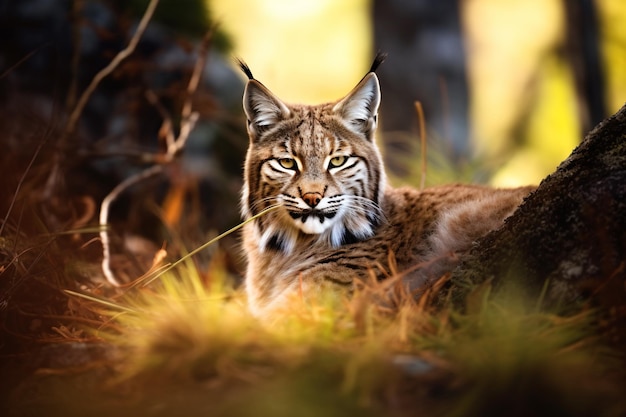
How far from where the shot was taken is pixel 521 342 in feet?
6.12

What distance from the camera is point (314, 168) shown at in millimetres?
3279

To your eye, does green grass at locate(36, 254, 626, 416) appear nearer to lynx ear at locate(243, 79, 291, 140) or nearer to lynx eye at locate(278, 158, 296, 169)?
lynx eye at locate(278, 158, 296, 169)

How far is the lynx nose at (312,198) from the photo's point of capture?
3141 millimetres

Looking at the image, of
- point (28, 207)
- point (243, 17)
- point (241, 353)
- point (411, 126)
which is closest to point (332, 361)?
point (241, 353)

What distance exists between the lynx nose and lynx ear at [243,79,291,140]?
0.57 meters

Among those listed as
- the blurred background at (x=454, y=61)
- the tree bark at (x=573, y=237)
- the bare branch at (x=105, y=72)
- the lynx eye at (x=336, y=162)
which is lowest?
the tree bark at (x=573, y=237)

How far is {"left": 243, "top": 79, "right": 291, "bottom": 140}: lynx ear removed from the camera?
342 cm

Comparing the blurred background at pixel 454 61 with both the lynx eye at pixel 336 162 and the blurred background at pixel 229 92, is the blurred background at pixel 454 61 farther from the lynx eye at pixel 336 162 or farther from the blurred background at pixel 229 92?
the lynx eye at pixel 336 162

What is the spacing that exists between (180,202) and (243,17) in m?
5.23

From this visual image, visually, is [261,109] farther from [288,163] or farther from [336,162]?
[336,162]

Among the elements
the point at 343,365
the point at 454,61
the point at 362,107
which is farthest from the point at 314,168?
the point at 454,61

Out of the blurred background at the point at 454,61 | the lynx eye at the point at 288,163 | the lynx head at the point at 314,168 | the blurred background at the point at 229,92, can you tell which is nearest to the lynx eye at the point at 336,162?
the lynx head at the point at 314,168

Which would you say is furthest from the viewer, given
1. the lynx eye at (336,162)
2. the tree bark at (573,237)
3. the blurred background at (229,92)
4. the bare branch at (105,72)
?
the blurred background at (229,92)

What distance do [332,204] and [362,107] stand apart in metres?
0.62
